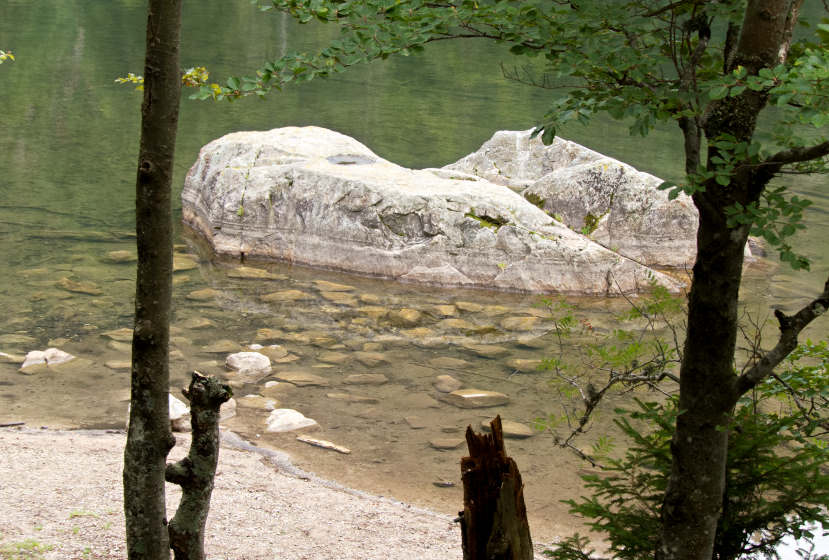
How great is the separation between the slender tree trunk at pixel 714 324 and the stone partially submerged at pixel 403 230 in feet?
29.0

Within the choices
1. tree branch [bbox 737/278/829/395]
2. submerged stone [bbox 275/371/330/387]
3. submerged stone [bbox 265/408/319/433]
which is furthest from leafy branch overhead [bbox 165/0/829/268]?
submerged stone [bbox 275/371/330/387]

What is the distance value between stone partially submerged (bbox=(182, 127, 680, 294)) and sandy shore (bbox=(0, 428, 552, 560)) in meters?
5.86

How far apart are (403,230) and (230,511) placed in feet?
23.7

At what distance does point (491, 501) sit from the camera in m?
4.38

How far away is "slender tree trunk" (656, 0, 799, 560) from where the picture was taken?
12.2 ft

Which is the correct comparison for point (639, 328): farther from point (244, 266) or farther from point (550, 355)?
point (244, 266)

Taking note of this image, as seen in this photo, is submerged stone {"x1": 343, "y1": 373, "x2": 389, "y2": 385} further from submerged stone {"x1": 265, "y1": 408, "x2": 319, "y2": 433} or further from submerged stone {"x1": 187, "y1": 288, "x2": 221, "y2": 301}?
submerged stone {"x1": 187, "y1": 288, "x2": 221, "y2": 301}

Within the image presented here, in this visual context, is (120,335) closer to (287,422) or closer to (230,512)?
(287,422)

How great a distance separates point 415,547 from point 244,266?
314 inches

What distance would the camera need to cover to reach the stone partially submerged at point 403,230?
13.3 m

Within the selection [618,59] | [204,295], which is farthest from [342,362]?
[618,59]

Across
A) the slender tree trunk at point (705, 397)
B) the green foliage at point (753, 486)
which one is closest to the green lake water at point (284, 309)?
the green foliage at point (753, 486)

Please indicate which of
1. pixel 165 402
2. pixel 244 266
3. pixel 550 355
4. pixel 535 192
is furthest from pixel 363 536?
pixel 535 192

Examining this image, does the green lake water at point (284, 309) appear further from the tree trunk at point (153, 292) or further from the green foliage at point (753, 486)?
the tree trunk at point (153, 292)
